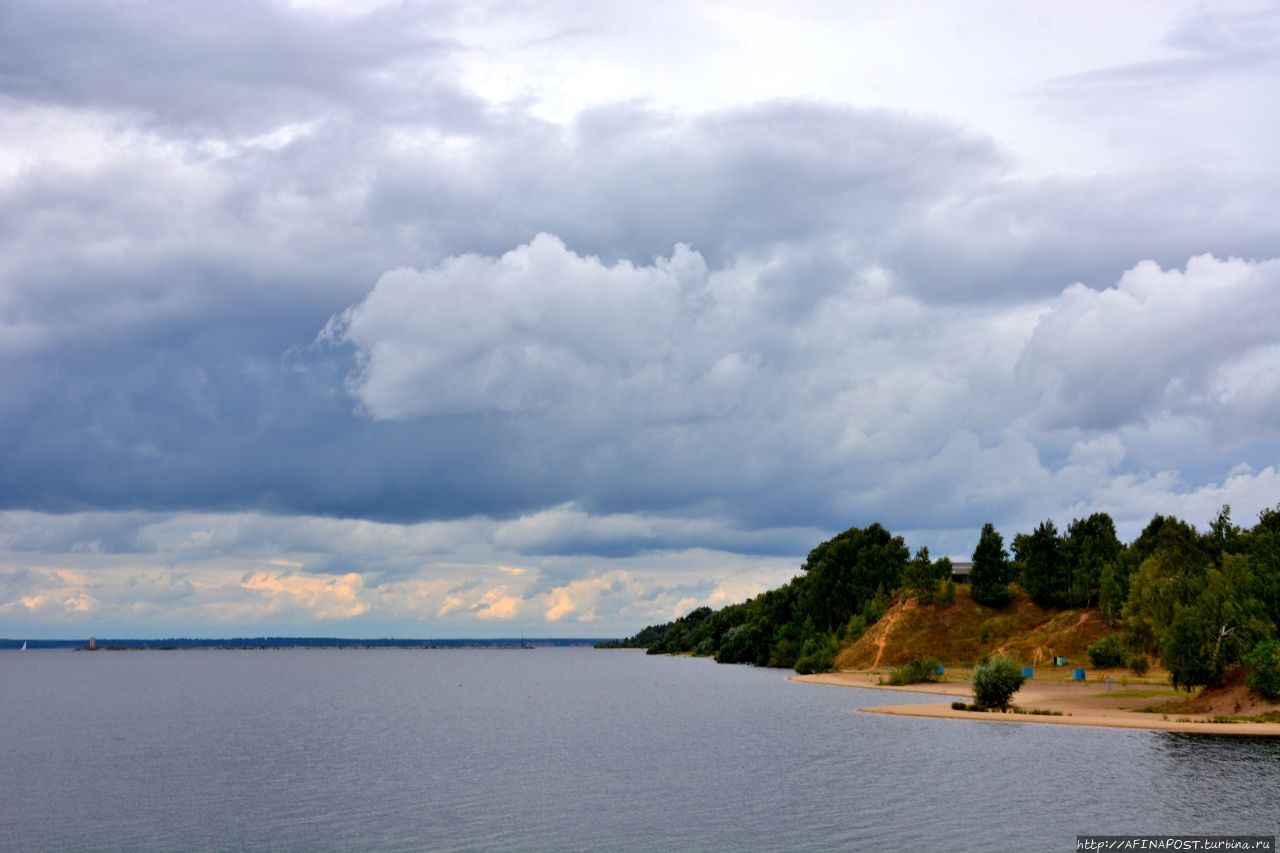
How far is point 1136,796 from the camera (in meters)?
66.9

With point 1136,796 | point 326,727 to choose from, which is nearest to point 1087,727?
point 1136,796

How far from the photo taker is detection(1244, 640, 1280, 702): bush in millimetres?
104938

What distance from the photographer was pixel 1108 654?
581 ft

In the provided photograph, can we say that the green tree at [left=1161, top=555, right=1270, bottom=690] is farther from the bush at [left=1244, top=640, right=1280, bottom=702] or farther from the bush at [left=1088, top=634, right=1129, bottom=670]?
the bush at [left=1088, top=634, right=1129, bottom=670]

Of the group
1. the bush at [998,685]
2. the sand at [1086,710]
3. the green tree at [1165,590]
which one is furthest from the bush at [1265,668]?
the bush at [998,685]

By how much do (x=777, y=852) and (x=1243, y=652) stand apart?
249 feet

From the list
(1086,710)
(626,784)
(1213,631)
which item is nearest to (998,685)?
(1086,710)

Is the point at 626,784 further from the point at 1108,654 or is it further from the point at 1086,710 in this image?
the point at 1108,654

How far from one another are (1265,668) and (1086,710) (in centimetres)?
2097

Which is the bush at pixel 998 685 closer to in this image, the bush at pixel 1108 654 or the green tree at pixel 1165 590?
the green tree at pixel 1165 590

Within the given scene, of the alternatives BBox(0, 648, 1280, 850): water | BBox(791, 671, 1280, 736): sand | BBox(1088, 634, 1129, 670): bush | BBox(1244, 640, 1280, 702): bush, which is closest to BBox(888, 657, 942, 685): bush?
BBox(791, 671, 1280, 736): sand

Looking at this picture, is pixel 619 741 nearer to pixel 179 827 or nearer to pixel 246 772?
pixel 246 772

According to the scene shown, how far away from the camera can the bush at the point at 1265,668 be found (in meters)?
105

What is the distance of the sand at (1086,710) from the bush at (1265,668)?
513 centimetres
